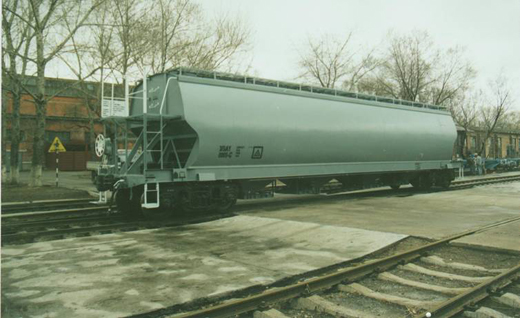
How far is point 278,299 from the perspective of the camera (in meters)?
4.79

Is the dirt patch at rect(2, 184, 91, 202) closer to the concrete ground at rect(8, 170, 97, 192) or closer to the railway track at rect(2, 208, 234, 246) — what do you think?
the concrete ground at rect(8, 170, 97, 192)

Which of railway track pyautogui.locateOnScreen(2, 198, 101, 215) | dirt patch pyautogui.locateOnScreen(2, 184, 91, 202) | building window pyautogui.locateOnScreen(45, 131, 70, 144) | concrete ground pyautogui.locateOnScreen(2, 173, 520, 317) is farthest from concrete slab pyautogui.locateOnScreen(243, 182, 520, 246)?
building window pyautogui.locateOnScreen(45, 131, 70, 144)

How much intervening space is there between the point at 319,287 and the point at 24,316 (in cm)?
335

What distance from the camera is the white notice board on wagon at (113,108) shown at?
1083 cm

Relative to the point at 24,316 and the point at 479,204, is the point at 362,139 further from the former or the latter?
the point at 24,316

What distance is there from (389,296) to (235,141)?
23.4 ft

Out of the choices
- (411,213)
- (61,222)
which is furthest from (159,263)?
(411,213)

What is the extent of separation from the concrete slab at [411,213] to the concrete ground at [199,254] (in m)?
0.03

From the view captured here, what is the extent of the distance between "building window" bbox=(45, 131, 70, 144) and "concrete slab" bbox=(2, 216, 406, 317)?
3964cm

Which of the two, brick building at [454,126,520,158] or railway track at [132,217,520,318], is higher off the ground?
brick building at [454,126,520,158]

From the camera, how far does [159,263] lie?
6.57 metres

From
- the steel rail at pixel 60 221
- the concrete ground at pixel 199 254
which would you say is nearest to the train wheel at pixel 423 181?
the concrete ground at pixel 199 254

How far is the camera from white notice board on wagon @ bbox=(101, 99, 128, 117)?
1083 cm

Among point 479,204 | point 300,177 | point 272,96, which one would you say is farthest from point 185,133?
point 479,204
